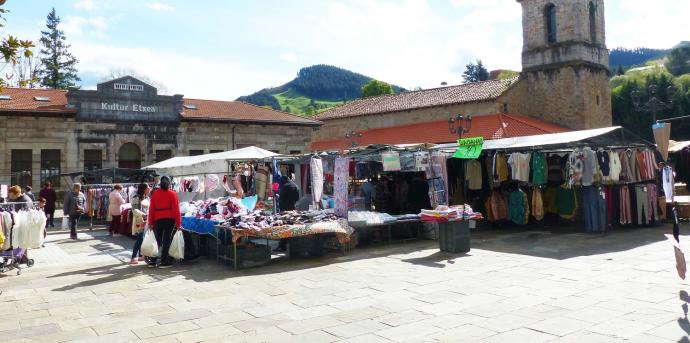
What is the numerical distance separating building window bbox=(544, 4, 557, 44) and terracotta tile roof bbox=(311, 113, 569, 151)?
548cm

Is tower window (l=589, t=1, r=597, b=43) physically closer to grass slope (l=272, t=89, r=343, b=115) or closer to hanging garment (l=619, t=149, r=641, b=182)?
hanging garment (l=619, t=149, r=641, b=182)

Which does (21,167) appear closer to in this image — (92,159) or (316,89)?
(92,159)

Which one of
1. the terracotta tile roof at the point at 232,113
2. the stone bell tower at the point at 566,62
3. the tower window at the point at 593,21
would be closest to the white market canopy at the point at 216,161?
the terracotta tile roof at the point at 232,113

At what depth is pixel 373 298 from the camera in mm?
6301

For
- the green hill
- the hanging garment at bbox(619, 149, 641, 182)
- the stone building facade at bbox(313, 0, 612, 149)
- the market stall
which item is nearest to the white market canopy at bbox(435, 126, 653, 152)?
the market stall

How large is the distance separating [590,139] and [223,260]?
8888 mm

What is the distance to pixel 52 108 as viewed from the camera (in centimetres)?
2292

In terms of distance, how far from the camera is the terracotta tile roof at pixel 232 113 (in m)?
26.6

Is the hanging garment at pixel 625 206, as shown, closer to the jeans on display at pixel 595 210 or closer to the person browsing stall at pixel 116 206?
the jeans on display at pixel 595 210

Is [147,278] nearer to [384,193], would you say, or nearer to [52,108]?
[384,193]

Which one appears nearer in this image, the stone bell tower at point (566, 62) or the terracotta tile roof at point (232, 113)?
the terracotta tile roof at point (232, 113)

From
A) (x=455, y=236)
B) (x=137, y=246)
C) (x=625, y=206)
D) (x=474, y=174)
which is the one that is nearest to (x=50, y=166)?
(x=137, y=246)

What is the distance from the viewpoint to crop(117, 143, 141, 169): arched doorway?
25250 millimetres

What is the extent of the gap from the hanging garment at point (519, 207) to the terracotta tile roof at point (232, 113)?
17971 mm
